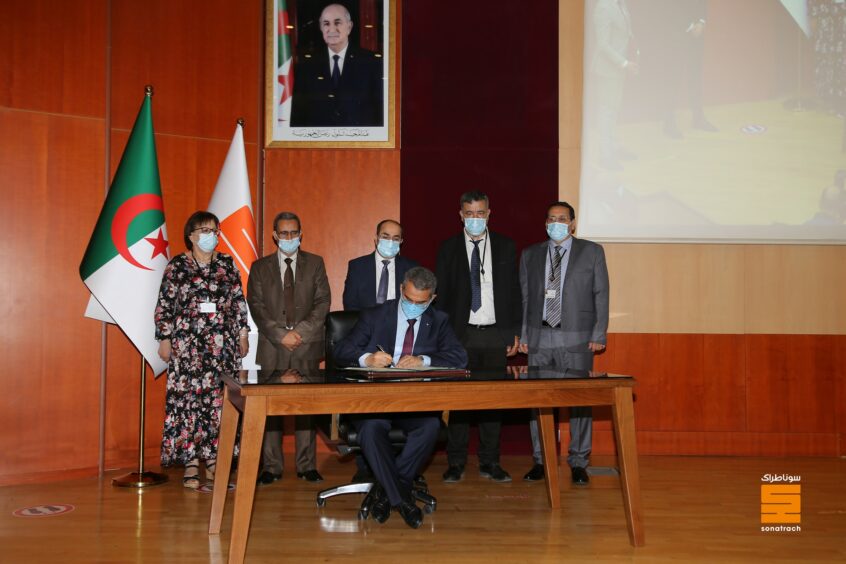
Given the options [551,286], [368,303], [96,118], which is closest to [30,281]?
[96,118]

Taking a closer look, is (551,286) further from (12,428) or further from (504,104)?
(12,428)

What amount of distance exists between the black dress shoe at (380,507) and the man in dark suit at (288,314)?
1.09 metres

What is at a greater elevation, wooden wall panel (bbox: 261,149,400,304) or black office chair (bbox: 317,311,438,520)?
wooden wall panel (bbox: 261,149,400,304)

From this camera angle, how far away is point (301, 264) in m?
5.10

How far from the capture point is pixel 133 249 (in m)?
5.02

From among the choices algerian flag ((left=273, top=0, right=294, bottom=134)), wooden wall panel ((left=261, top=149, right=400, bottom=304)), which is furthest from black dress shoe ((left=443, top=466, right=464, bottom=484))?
algerian flag ((left=273, top=0, right=294, bottom=134))

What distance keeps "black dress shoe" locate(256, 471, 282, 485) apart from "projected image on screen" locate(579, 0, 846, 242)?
9.31 ft

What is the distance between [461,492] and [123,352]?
8.16 feet

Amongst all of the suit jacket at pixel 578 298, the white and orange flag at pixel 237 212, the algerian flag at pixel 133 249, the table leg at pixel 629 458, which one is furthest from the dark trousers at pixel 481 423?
the algerian flag at pixel 133 249

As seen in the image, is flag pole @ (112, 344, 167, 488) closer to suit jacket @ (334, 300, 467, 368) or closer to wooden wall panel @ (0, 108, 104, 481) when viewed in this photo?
wooden wall panel @ (0, 108, 104, 481)

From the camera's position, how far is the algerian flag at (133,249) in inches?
194

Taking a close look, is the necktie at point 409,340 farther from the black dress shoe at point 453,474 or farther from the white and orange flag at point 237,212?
the white and orange flag at point 237,212

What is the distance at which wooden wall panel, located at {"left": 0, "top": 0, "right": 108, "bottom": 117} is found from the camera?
4.97 meters

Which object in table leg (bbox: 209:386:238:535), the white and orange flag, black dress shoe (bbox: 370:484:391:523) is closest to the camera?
table leg (bbox: 209:386:238:535)
